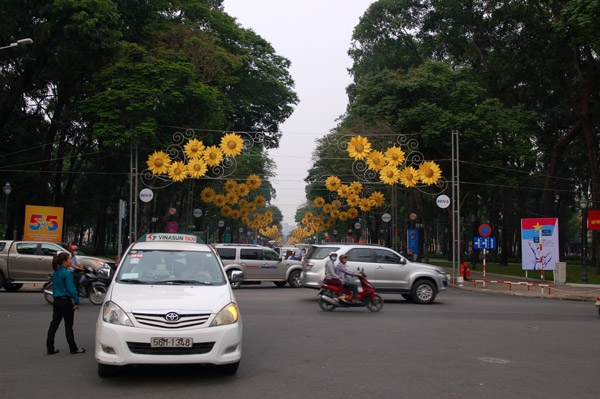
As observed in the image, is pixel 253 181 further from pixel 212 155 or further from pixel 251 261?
pixel 251 261

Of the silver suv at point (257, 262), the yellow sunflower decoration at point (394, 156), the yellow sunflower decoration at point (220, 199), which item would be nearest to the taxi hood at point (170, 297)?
the silver suv at point (257, 262)

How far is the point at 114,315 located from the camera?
7410mm

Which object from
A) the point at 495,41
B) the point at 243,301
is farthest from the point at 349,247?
the point at 495,41

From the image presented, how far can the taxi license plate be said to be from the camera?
723cm

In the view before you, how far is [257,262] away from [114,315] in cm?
1880

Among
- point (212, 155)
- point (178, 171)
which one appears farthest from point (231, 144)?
point (178, 171)

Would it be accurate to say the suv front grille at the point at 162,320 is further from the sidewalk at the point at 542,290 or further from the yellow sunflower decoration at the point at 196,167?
the sidewalk at the point at 542,290

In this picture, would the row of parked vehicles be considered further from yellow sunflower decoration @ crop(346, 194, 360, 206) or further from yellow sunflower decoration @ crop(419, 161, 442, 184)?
yellow sunflower decoration @ crop(346, 194, 360, 206)

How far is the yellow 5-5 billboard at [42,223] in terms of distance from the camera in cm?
2850

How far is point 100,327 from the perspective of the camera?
7395mm

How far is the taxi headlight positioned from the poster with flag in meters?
23.0

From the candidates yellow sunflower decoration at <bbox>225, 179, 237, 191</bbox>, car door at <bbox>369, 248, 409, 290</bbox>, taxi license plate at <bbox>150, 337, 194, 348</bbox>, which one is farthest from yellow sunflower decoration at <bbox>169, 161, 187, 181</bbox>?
taxi license plate at <bbox>150, 337, 194, 348</bbox>

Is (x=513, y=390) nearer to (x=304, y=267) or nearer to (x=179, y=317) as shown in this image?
(x=179, y=317)

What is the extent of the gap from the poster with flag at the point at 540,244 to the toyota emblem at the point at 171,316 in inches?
935
